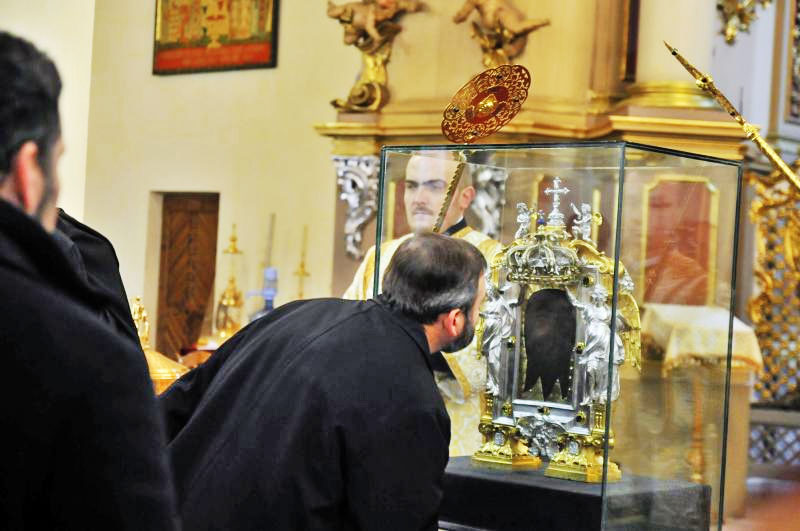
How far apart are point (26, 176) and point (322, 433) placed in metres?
1.57

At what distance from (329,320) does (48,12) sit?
3559 millimetres

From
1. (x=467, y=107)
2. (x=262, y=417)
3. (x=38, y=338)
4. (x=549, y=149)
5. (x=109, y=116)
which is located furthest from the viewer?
(x=109, y=116)

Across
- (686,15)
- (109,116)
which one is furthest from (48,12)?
(109,116)

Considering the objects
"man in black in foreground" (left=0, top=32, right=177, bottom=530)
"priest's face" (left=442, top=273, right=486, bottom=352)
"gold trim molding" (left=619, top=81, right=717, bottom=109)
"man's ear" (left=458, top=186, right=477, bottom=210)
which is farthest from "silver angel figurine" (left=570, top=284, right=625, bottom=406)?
"gold trim molding" (left=619, top=81, right=717, bottom=109)

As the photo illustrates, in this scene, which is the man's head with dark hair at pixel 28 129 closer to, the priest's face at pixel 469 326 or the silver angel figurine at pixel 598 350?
the priest's face at pixel 469 326

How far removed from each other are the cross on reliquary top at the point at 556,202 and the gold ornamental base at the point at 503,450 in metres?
0.57

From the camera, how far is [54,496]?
5.20 feet

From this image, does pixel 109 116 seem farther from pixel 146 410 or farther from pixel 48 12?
pixel 146 410

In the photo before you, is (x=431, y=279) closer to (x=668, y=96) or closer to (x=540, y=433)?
(x=540, y=433)

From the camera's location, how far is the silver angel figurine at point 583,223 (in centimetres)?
371

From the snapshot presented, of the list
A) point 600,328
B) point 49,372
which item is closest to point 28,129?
point 49,372

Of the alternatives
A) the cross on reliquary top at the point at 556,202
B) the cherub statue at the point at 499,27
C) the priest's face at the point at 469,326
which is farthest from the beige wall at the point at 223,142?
the priest's face at the point at 469,326

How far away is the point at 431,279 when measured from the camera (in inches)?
129

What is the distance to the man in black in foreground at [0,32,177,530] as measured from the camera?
5.15ft
